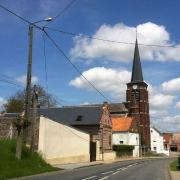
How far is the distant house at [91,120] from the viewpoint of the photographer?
5881cm

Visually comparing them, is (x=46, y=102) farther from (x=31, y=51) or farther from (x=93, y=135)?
(x=31, y=51)

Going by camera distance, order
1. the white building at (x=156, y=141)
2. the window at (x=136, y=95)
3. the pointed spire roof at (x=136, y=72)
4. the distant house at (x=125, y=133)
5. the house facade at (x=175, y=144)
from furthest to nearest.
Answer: the house facade at (x=175, y=144)
the white building at (x=156, y=141)
the window at (x=136, y=95)
the pointed spire roof at (x=136, y=72)
the distant house at (x=125, y=133)

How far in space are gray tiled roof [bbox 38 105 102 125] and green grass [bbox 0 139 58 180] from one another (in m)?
27.6

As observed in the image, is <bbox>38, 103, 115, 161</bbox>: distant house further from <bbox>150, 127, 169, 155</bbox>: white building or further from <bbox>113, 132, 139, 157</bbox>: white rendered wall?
<bbox>150, 127, 169, 155</bbox>: white building

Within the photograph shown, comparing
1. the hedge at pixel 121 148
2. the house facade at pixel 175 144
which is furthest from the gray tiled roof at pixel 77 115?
the house facade at pixel 175 144

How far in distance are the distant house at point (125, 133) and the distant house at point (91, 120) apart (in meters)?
20.2

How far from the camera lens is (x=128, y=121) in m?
85.4

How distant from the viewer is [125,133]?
8306 centimetres

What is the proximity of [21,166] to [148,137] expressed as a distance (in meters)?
84.2

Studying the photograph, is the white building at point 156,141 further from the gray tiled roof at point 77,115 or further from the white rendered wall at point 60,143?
the white rendered wall at point 60,143

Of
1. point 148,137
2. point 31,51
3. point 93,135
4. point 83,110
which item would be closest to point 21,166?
point 31,51

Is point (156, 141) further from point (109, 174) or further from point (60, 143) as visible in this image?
point (109, 174)

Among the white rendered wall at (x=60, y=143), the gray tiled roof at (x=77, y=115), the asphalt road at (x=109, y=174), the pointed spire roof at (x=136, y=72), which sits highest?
the pointed spire roof at (x=136, y=72)

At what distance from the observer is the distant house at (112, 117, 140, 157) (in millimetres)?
82938
